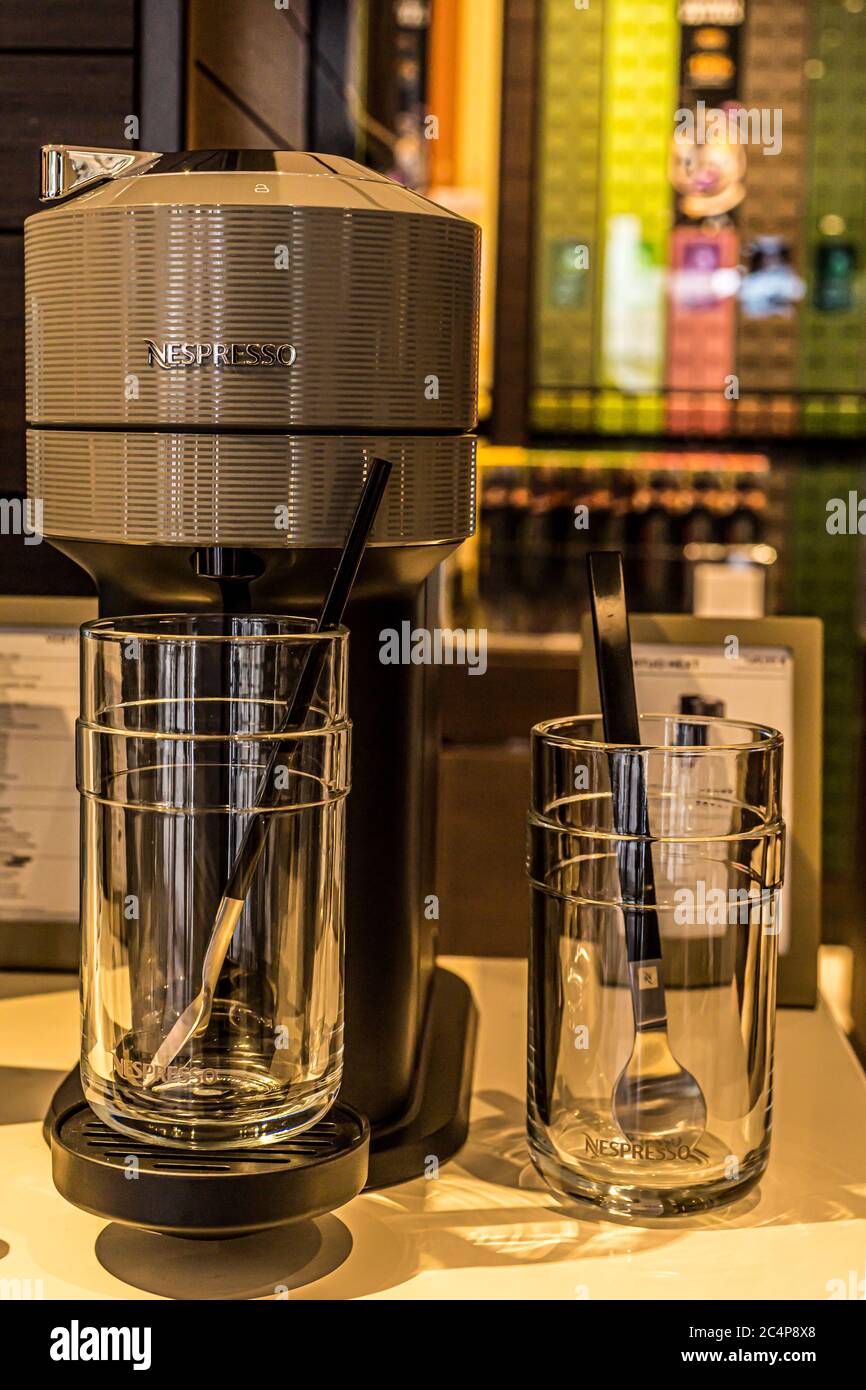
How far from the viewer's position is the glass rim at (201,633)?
729 mm

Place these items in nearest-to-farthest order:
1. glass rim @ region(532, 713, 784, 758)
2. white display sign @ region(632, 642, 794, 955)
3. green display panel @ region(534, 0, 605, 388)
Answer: glass rim @ region(532, 713, 784, 758) → white display sign @ region(632, 642, 794, 955) → green display panel @ region(534, 0, 605, 388)

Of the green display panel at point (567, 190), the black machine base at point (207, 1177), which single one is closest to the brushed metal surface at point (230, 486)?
the black machine base at point (207, 1177)

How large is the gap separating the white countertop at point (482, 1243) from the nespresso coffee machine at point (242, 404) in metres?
0.04

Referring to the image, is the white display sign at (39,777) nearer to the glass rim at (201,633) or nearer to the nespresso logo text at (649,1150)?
the glass rim at (201,633)

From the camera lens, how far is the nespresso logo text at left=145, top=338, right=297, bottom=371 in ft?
2.43

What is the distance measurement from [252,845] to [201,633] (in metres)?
0.12

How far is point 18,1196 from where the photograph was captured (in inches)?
32.6

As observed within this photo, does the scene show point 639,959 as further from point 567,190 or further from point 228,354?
point 567,190

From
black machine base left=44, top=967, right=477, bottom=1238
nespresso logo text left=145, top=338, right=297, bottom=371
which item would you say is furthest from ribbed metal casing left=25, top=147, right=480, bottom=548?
black machine base left=44, top=967, right=477, bottom=1238

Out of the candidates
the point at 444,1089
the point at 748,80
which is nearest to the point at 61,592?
the point at 444,1089

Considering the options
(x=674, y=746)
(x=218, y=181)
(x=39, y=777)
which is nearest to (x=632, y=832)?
(x=674, y=746)

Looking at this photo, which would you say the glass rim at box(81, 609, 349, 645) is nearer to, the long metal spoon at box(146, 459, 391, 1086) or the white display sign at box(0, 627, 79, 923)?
the long metal spoon at box(146, 459, 391, 1086)

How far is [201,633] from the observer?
786mm

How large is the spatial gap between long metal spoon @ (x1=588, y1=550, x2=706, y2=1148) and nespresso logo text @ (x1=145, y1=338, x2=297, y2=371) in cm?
20
